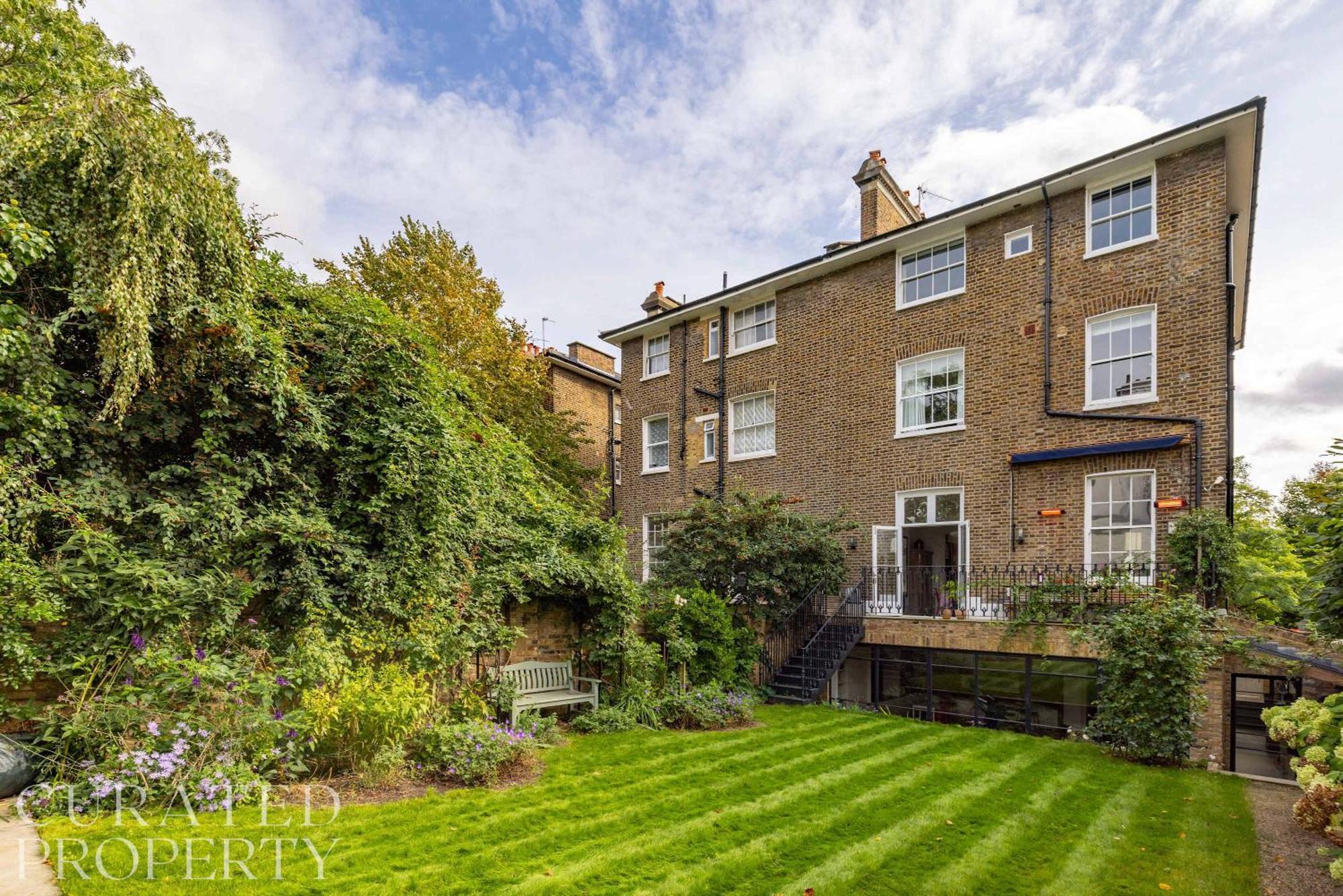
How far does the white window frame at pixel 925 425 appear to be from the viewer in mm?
13789

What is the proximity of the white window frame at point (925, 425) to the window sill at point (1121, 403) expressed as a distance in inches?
91.2

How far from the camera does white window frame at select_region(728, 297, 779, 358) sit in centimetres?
1759

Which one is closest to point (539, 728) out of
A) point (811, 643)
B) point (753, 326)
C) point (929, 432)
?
point (811, 643)

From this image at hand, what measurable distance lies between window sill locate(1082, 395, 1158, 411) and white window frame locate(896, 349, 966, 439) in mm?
2318

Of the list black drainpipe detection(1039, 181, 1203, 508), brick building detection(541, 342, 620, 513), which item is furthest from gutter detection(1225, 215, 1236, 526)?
brick building detection(541, 342, 620, 513)

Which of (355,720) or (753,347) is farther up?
(753,347)

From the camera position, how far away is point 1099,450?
38.0ft

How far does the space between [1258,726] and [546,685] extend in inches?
634

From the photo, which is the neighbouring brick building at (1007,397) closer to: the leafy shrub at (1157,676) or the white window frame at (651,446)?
the leafy shrub at (1157,676)

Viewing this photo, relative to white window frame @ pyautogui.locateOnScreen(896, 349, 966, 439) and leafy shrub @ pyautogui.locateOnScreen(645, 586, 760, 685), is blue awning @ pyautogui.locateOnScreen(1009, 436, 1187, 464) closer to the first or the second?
white window frame @ pyautogui.locateOnScreen(896, 349, 966, 439)

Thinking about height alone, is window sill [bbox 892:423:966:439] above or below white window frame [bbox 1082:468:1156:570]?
above

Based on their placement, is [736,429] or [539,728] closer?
[539,728]

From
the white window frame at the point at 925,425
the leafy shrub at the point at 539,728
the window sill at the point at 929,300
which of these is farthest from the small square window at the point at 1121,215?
the leafy shrub at the point at 539,728

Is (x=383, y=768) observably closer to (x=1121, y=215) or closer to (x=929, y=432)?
(x=929, y=432)
